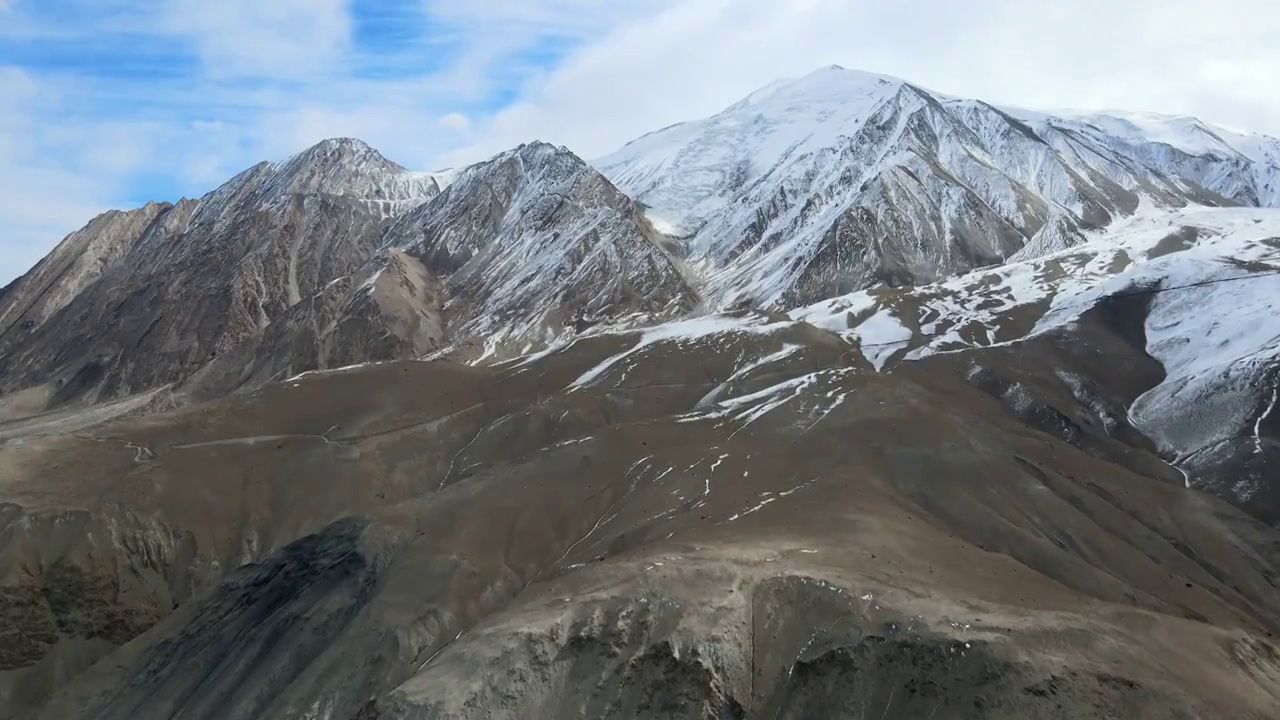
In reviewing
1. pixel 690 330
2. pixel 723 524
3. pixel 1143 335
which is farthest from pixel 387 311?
pixel 1143 335

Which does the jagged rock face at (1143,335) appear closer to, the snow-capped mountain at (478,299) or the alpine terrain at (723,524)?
the alpine terrain at (723,524)

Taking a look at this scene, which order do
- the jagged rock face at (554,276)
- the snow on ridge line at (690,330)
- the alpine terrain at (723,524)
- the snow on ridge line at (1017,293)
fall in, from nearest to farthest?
the alpine terrain at (723,524)
the snow on ridge line at (690,330)
the snow on ridge line at (1017,293)
the jagged rock face at (554,276)

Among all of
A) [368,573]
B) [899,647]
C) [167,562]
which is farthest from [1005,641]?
[167,562]

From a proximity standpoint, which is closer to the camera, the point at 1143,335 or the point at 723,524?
the point at 723,524

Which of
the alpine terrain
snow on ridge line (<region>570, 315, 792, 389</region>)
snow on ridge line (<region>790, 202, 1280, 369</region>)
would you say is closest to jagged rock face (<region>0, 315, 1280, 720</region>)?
the alpine terrain

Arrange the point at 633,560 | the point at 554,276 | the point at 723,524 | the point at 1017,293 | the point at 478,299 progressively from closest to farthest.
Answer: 1. the point at 633,560
2. the point at 723,524
3. the point at 1017,293
4. the point at 554,276
5. the point at 478,299

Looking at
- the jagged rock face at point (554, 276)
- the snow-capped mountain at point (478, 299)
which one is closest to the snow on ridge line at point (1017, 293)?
the jagged rock face at point (554, 276)

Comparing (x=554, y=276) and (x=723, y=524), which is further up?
(x=554, y=276)

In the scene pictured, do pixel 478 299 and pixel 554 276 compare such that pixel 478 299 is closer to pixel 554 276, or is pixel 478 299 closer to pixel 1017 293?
pixel 554 276
